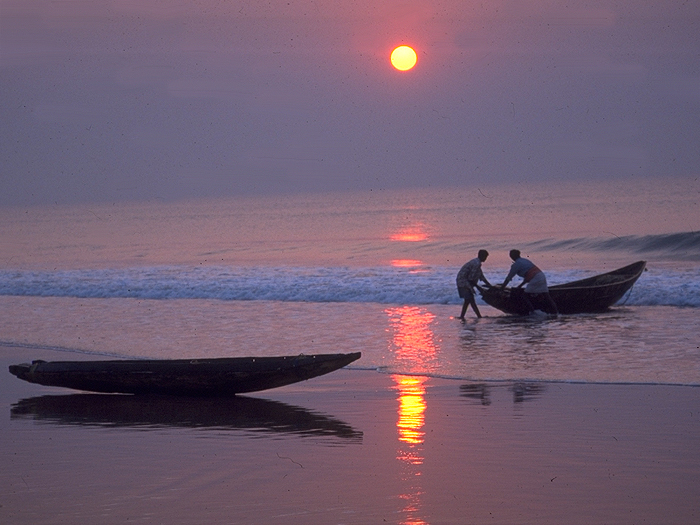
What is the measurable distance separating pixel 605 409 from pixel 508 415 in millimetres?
1084

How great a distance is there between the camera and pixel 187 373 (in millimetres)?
10391

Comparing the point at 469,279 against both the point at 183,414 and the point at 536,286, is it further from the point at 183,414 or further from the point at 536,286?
the point at 183,414

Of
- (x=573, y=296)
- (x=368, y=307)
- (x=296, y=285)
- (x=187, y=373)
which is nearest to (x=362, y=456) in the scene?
(x=187, y=373)

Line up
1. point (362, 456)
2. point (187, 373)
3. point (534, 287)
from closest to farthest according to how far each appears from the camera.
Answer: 1. point (362, 456)
2. point (187, 373)
3. point (534, 287)

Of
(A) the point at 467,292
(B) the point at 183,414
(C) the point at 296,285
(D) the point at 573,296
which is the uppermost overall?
(C) the point at 296,285

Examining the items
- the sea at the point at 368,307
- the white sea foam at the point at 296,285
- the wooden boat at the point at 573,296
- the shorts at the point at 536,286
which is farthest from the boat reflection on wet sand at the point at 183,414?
the white sea foam at the point at 296,285

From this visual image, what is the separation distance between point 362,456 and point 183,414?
2.76 metres

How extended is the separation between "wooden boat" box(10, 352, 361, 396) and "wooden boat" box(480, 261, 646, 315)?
29.7 feet

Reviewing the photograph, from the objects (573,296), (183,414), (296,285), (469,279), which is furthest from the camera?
(296,285)

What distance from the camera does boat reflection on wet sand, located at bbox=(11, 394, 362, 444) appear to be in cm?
900

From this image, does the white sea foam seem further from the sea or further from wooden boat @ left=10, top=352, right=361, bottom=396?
wooden boat @ left=10, top=352, right=361, bottom=396

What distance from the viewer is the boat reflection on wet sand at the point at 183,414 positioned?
29.5 feet

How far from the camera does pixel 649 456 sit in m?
7.58

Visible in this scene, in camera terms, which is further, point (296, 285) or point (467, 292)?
point (296, 285)
